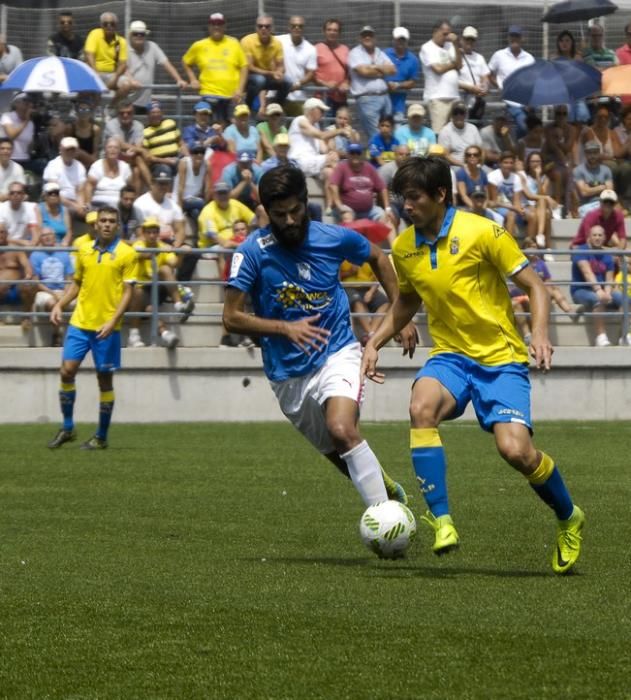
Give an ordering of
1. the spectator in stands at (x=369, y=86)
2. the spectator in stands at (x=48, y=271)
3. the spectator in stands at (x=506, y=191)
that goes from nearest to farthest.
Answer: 1. the spectator in stands at (x=48, y=271)
2. the spectator in stands at (x=506, y=191)
3. the spectator in stands at (x=369, y=86)

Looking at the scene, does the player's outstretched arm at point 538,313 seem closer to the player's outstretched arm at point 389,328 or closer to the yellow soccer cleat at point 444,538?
Result: the player's outstretched arm at point 389,328

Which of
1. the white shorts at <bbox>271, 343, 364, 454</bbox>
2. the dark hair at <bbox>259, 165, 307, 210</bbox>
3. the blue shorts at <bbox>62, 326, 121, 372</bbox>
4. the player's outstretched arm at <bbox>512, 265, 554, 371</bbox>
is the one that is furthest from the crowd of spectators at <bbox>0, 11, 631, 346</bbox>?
the player's outstretched arm at <bbox>512, 265, 554, 371</bbox>

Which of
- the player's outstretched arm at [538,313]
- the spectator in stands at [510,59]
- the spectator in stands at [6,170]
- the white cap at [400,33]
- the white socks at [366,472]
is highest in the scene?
the white cap at [400,33]

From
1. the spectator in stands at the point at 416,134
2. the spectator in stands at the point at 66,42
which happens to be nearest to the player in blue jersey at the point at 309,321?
the spectator in stands at the point at 416,134

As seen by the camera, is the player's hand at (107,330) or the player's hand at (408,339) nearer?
the player's hand at (408,339)

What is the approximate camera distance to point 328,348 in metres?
8.84

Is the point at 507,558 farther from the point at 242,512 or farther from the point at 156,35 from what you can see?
the point at 156,35

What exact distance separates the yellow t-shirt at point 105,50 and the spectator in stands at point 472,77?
4.87 m

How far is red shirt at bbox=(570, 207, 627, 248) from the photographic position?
21266 mm

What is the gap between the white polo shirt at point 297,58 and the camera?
914 inches

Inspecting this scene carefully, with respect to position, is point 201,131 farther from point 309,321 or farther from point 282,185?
point 282,185

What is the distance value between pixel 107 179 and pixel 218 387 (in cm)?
296

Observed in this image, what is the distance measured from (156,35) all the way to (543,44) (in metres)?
5.89

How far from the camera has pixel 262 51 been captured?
2302cm
